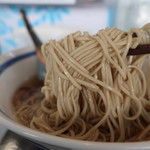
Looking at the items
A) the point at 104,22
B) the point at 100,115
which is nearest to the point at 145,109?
the point at 100,115

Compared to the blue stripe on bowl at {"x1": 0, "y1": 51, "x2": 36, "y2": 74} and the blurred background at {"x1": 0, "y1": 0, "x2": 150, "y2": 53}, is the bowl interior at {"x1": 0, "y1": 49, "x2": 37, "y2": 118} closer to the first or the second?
the blue stripe on bowl at {"x1": 0, "y1": 51, "x2": 36, "y2": 74}

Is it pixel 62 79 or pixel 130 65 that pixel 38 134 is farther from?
pixel 130 65

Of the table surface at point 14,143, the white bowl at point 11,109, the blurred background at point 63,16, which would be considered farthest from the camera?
the blurred background at point 63,16

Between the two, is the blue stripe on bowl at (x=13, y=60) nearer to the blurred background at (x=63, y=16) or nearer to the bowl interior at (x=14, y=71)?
the bowl interior at (x=14, y=71)

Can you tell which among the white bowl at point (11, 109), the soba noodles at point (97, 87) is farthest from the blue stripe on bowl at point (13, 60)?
the soba noodles at point (97, 87)

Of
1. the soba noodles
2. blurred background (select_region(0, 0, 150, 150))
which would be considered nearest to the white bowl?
the soba noodles

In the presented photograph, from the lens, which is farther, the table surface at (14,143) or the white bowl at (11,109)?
the table surface at (14,143)

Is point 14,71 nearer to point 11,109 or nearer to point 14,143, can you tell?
point 11,109
